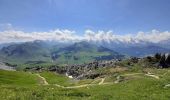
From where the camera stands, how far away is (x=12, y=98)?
26.2m

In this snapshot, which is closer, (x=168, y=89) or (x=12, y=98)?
(x=12, y=98)

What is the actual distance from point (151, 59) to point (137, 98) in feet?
557

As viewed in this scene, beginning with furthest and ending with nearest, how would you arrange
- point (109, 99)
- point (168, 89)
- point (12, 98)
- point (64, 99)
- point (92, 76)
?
point (92, 76), point (168, 89), point (109, 99), point (64, 99), point (12, 98)

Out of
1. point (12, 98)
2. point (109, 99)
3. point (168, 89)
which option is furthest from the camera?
point (168, 89)

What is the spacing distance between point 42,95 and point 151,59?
575 feet

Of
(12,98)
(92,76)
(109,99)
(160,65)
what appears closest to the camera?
(12,98)

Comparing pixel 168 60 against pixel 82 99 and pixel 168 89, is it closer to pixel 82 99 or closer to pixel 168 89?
pixel 168 89

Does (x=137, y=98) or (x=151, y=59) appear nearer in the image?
(x=137, y=98)

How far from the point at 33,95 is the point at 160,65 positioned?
546 ft

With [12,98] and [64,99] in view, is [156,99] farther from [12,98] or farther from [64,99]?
[12,98]

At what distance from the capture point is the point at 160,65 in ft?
611

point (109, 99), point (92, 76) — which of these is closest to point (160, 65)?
point (92, 76)

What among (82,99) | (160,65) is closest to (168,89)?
(82,99)

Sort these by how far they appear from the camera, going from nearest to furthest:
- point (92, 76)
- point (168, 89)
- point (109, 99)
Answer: point (109, 99)
point (168, 89)
point (92, 76)
